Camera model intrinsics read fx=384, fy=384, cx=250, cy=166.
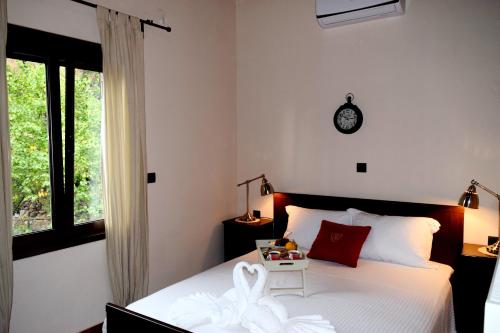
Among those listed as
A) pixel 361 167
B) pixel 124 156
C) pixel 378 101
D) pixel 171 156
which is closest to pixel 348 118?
pixel 378 101

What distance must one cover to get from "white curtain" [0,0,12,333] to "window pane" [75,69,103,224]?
552mm

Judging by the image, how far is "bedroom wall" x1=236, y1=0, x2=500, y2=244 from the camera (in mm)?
2896

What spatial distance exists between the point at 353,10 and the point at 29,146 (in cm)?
258

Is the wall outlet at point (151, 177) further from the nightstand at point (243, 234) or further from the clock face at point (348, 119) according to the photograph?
the clock face at point (348, 119)

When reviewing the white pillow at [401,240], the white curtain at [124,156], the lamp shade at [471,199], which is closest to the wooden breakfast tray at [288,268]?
the white pillow at [401,240]

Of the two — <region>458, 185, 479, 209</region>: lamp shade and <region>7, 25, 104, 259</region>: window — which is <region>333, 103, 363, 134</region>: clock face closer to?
<region>458, 185, 479, 209</region>: lamp shade

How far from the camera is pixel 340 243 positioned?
2.83m

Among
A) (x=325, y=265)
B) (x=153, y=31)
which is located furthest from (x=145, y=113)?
(x=325, y=265)

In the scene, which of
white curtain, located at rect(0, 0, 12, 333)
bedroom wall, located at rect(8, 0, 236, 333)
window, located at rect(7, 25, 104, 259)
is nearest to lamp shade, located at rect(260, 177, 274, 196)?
bedroom wall, located at rect(8, 0, 236, 333)

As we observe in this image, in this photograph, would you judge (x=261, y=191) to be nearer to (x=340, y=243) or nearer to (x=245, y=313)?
(x=340, y=243)

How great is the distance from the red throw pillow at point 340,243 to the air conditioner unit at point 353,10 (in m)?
1.71

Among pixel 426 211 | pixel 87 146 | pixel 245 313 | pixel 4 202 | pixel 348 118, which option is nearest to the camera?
pixel 245 313

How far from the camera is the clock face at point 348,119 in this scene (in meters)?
3.36

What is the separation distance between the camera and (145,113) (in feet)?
10.1
